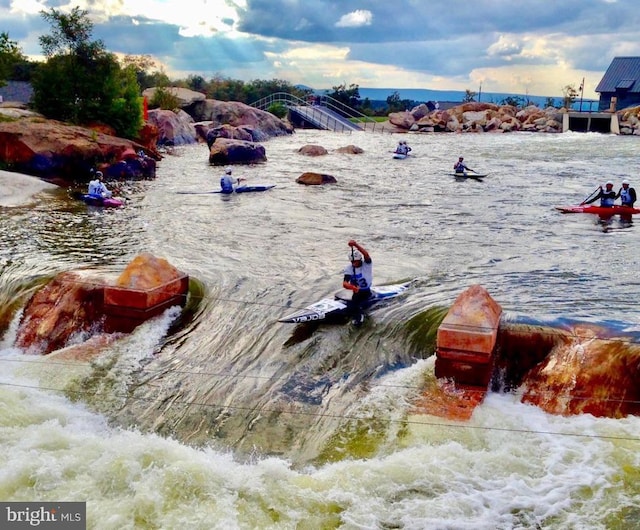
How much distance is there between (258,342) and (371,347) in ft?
6.31

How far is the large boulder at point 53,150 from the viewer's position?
2680 cm

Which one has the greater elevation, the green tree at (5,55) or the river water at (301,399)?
the green tree at (5,55)

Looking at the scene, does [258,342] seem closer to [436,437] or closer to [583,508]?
[436,437]

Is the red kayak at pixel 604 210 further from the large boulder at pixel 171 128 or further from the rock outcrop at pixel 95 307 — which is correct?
the large boulder at pixel 171 128

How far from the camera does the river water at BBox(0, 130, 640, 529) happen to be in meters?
7.50

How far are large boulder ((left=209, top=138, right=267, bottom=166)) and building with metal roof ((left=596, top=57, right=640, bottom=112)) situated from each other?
56127 mm

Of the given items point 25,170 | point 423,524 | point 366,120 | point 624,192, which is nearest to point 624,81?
point 366,120

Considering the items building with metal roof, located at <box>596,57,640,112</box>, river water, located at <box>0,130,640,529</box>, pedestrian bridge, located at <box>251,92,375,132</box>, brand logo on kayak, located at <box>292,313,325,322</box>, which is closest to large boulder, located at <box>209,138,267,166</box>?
river water, located at <box>0,130,640,529</box>

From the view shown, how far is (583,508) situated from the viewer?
24.2 feet

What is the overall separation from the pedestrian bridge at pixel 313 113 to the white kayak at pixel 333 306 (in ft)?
175

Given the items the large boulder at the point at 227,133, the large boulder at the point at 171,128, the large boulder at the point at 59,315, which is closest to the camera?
the large boulder at the point at 59,315

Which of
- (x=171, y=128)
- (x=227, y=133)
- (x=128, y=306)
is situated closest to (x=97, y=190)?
(x=128, y=306)

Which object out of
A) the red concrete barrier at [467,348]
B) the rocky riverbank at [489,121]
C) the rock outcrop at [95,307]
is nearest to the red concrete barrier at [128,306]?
the rock outcrop at [95,307]

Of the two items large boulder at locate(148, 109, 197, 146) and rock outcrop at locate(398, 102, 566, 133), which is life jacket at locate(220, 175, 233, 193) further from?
rock outcrop at locate(398, 102, 566, 133)
